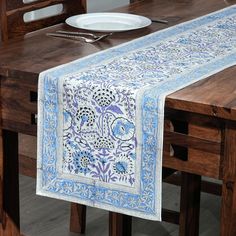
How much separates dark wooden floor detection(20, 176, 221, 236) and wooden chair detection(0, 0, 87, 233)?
0.08 meters

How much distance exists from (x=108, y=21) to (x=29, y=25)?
0.24 metres

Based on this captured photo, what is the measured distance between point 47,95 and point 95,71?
135 mm

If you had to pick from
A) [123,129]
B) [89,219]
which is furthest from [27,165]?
[89,219]

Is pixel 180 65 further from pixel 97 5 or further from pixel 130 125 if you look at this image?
pixel 97 5

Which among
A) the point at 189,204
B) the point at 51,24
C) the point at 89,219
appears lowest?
the point at 89,219

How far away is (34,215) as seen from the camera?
304cm

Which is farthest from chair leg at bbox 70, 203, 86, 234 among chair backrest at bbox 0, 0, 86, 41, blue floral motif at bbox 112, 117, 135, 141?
blue floral motif at bbox 112, 117, 135, 141

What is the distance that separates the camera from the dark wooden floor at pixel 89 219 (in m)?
2.94

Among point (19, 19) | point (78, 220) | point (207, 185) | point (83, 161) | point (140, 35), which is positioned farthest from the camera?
point (207, 185)

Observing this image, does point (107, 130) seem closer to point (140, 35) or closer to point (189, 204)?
point (140, 35)

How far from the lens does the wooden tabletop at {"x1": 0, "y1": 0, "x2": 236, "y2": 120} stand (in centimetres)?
178

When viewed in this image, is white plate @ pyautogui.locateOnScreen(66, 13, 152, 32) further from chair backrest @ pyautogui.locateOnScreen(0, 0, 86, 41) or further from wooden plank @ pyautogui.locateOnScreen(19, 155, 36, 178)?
wooden plank @ pyautogui.locateOnScreen(19, 155, 36, 178)

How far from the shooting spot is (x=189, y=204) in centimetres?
255

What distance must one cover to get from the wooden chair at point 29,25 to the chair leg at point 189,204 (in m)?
0.44
